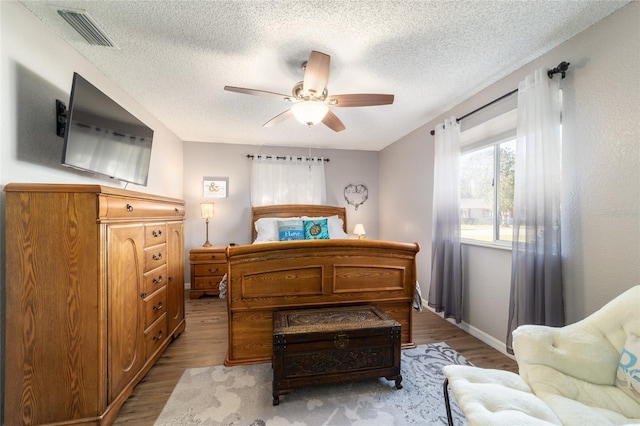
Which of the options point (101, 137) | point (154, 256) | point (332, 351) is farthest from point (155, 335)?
point (101, 137)

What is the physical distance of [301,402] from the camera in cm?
158

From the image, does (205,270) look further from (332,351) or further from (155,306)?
(332,351)

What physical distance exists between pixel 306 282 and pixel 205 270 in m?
2.24

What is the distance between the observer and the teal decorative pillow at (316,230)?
3.48 m

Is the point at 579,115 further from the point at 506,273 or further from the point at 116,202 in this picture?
the point at 116,202

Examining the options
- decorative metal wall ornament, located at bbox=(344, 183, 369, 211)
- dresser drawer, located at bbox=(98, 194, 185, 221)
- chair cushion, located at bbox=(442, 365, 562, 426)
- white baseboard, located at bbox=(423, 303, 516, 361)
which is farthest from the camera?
decorative metal wall ornament, located at bbox=(344, 183, 369, 211)

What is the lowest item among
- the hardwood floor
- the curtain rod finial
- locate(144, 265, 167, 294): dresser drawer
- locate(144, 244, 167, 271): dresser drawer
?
the hardwood floor

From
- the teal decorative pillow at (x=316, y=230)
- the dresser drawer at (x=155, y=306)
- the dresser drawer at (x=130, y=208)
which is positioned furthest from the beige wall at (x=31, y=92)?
the teal decorative pillow at (x=316, y=230)

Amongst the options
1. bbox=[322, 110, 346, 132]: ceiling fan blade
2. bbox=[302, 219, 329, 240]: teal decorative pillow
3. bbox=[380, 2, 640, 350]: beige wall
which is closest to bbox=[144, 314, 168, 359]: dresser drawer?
bbox=[302, 219, 329, 240]: teal decorative pillow

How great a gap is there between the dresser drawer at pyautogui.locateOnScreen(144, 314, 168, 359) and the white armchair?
2.01 meters

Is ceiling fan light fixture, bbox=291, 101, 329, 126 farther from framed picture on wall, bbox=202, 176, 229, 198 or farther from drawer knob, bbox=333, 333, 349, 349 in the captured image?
framed picture on wall, bbox=202, 176, 229, 198

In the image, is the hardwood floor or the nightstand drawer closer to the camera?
the hardwood floor

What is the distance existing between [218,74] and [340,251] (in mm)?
1875

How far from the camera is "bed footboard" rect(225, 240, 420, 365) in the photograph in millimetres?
1949
